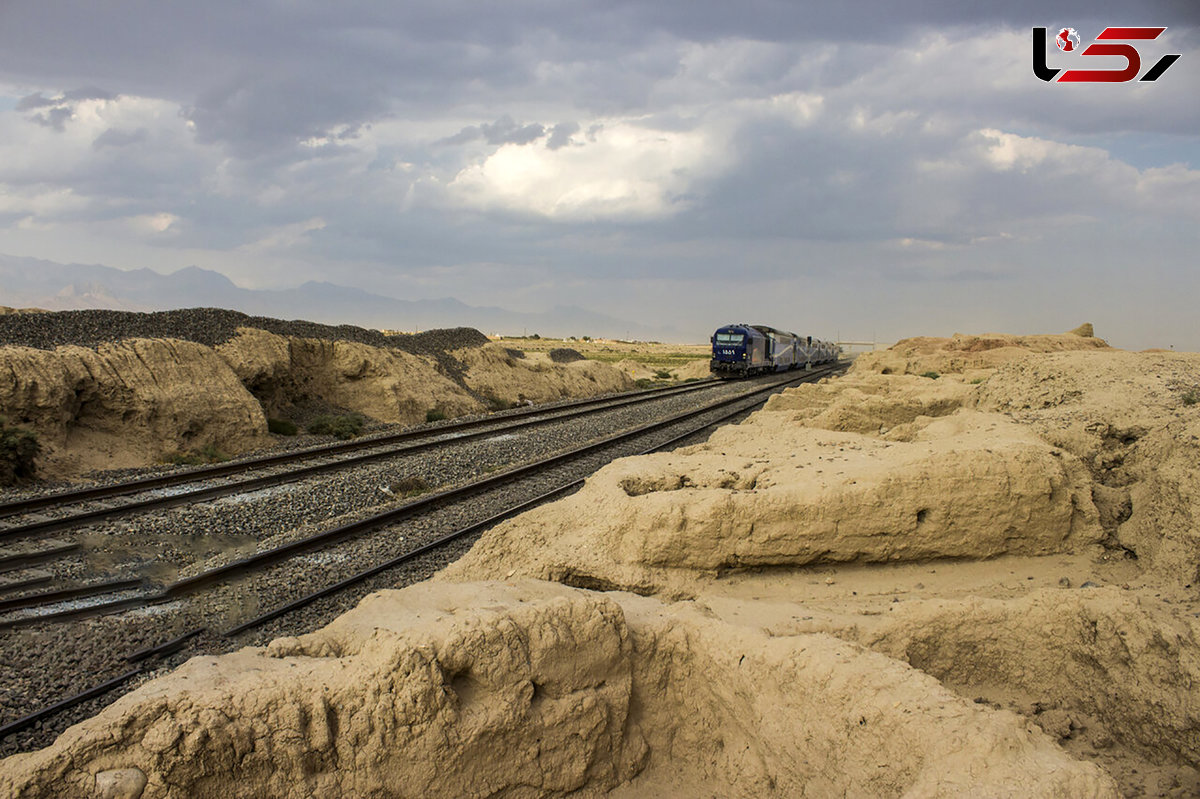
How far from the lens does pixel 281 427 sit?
20156 millimetres

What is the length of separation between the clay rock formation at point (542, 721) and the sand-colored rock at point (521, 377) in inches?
998

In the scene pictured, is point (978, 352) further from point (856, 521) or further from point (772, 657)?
point (772, 657)

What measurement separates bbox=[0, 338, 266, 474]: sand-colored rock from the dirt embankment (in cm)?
2

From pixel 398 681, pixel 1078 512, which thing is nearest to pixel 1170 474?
pixel 1078 512

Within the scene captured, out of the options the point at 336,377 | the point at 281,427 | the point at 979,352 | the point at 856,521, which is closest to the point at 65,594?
the point at 856,521

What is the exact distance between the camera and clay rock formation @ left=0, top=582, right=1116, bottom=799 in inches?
122

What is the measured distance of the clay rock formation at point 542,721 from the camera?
311 centimetres

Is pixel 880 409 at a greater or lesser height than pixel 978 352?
lesser

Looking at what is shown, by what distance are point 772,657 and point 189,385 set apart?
1848 centimetres

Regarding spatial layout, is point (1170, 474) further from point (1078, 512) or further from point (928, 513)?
point (928, 513)

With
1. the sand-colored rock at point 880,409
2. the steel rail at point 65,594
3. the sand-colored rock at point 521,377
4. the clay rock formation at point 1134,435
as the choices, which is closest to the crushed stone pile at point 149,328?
the sand-colored rock at point 521,377

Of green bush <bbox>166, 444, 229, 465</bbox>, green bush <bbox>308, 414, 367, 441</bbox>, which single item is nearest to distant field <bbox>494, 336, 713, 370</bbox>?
green bush <bbox>308, 414, 367, 441</bbox>

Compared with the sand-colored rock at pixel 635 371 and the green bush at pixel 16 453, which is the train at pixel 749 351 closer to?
the sand-colored rock at pixel 635 371

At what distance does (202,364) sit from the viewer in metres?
18.8
